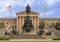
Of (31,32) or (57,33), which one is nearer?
(31,32)

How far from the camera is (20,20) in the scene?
13850 cm

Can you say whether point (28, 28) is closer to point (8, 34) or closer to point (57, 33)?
point (8, 34)

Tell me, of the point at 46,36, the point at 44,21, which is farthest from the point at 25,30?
the point at 44,21

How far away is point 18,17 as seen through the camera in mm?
138625

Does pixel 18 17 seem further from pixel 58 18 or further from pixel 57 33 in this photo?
pixel 57 33

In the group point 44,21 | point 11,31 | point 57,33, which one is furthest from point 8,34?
point 44,21

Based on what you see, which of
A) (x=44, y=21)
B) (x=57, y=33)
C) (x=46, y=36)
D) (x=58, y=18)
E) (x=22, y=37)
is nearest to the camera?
(x=22, y=37)

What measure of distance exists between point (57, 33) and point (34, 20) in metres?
84.2

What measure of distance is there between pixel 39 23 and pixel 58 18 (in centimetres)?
1319

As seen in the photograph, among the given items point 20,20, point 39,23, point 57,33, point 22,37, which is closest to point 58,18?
point 39,23

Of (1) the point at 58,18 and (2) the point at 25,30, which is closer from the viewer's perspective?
(2) the point at 25,30

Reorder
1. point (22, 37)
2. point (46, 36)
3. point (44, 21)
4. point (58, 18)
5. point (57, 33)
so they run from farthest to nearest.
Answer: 1. point (58, 18)
2. point (44, 21)
3. point (57, 33)
4. point (46, 36)
5. point (22, 37)

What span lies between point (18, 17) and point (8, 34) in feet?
292

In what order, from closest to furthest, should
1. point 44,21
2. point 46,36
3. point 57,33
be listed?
1. point 46,36
2. point 57,33
3. point 44,21
